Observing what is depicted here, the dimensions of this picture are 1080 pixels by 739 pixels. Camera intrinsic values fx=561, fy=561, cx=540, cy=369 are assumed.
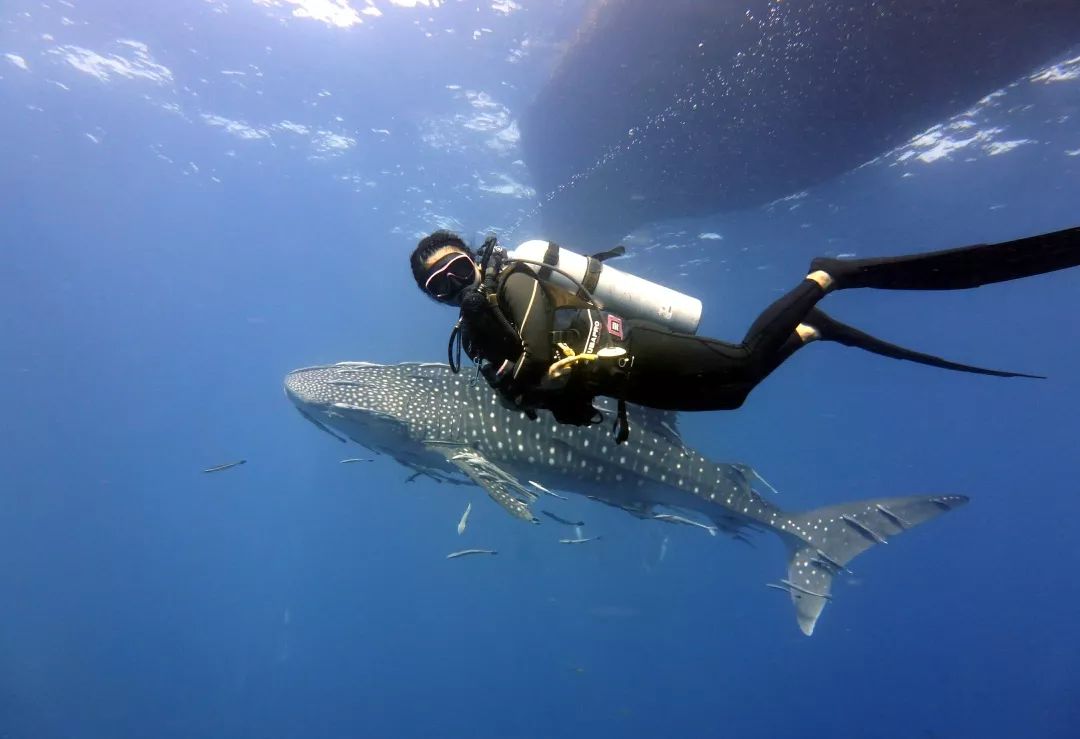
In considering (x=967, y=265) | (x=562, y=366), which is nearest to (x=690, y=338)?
(x=562, y=366)

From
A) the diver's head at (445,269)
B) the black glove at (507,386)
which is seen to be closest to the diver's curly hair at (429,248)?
the diver's head at (445,269)

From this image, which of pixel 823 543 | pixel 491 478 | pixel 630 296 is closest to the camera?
pixel 630 296

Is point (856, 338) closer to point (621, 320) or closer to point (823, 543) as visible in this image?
point (621, 320)

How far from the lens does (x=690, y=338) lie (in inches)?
151

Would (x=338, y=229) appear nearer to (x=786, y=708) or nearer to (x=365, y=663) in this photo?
(x=365, y=663)

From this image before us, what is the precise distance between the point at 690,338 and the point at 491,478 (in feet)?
8.00

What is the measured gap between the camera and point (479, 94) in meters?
16.9

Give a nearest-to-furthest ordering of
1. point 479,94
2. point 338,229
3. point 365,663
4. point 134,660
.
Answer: point 479,94
point 134,660
point 338,229
point 365,663

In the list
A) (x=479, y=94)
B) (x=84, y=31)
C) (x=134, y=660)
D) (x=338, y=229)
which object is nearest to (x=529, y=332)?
(x=479, y=94)

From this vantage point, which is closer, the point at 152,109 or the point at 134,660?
the point at 152,109

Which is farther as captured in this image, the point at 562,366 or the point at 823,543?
the point at 823,543

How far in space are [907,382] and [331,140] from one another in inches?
2216

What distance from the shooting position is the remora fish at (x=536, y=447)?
631 cm

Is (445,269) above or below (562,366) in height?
above
